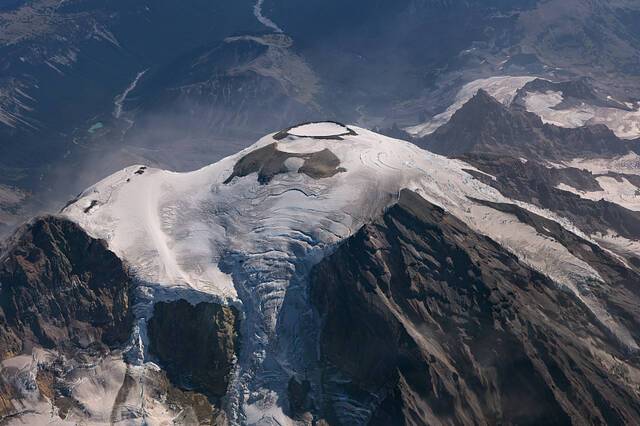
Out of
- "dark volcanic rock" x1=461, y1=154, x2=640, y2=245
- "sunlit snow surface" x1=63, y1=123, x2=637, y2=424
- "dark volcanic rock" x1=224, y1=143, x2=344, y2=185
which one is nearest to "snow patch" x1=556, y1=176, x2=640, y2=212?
"dark volcanic rock" x1=461, y1=154, x2=640, y2=245

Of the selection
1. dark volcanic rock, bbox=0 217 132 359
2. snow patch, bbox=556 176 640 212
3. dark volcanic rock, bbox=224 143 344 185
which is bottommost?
snow patch, bbox=556 176 640 212

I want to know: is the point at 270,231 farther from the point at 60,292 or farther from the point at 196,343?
the point at 60,292

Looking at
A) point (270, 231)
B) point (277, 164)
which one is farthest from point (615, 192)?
point (270, 231)

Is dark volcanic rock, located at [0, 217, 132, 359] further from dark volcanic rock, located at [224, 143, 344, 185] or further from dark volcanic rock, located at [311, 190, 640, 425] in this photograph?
dark volcanic rock, located at [311, 190, 640, 425]

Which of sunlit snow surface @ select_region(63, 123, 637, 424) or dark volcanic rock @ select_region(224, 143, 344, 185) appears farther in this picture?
dark volcanic rock @ select_region(224, 143, 344, 185)

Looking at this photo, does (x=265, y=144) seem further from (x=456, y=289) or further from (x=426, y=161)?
(x=456, y=289)

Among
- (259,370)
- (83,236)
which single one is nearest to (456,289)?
(259,370)
